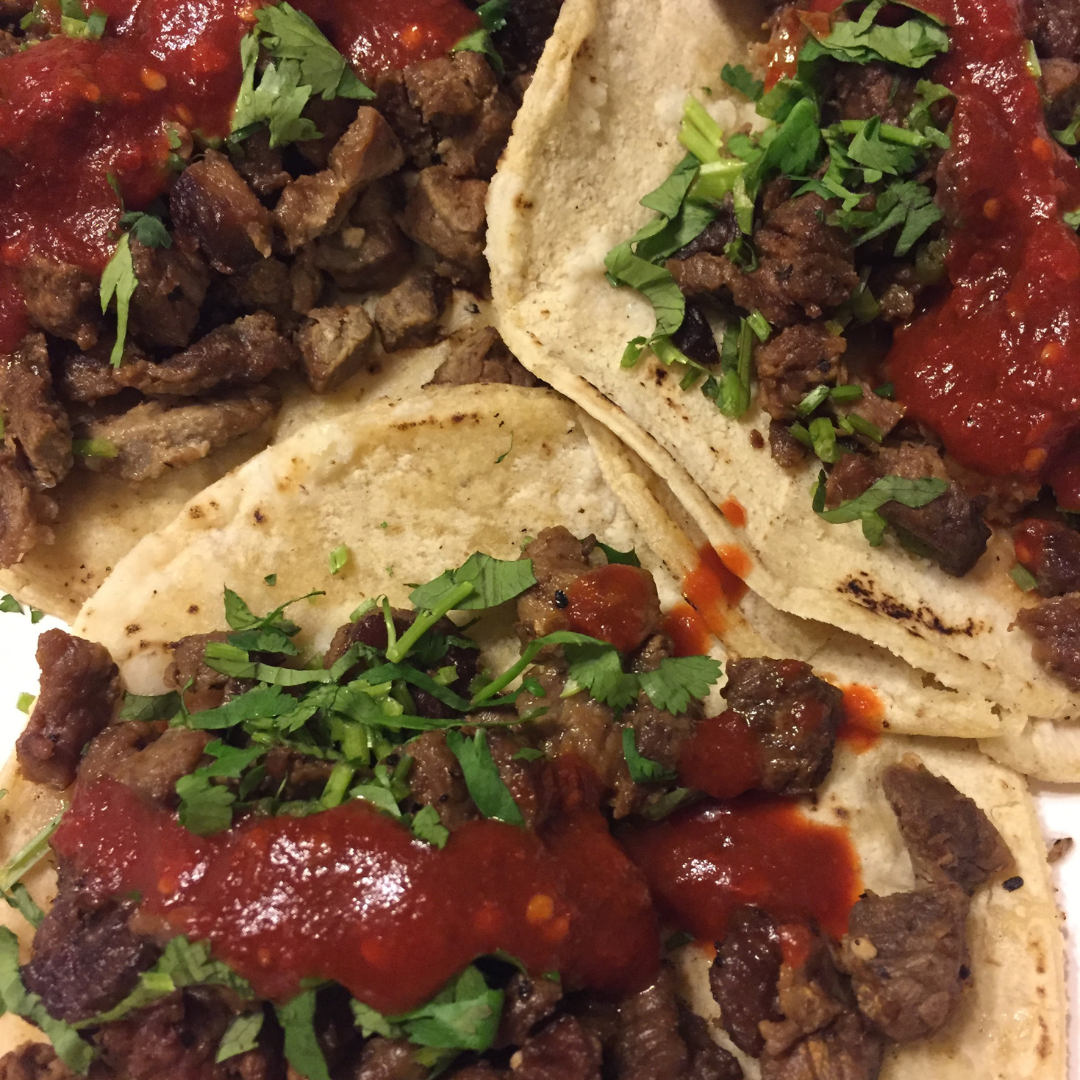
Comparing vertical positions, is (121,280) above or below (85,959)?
above

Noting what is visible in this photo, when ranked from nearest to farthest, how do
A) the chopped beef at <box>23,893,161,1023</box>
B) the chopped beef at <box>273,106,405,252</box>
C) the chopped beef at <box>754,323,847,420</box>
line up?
the chopped beef at <box>23,893,161,1023</box> < the chopped beef at <box>754,323,847,420</box> < the chopped beef at <box>273,106,405,252</box>

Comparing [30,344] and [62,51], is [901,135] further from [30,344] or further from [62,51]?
[30,344]

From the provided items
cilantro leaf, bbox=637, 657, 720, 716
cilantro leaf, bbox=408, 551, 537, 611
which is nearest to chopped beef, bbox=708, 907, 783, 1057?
cilantro leaf, bbox=637, 657, 720, 716

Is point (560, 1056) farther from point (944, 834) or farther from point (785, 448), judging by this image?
point (785, 448)

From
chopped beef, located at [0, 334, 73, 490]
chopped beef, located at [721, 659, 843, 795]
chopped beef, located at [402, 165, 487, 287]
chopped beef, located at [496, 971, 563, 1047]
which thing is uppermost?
chopped beef, located at [402, 165, 487, 287]

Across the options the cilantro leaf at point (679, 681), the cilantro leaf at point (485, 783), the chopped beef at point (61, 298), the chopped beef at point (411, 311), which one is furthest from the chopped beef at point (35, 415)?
the cilantro leaf at point (679, 681)

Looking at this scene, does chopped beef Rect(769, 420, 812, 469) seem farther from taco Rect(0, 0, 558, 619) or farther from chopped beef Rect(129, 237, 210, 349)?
chopped beef Rect(129, 237, 210, 349)

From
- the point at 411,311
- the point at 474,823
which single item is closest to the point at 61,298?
the point at 411,311
